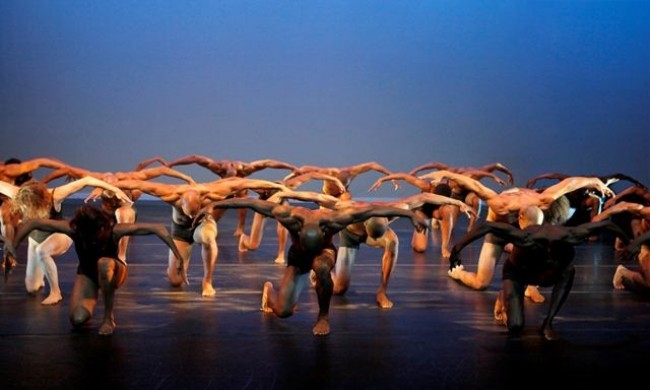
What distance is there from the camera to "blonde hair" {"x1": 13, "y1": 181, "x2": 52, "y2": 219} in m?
5.30

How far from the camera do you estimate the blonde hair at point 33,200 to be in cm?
530

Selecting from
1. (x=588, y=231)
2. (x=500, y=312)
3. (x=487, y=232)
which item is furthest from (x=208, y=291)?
(x=588, y=231)

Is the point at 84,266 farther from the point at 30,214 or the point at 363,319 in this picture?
the point at 363,319

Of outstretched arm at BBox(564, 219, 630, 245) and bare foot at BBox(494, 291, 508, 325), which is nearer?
outstretched arm at BBox(564, 219, 630, 245)

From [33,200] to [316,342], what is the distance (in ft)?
7.57

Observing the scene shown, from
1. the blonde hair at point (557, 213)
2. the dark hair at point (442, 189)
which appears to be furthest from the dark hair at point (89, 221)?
the dark hair at point (442, 189)

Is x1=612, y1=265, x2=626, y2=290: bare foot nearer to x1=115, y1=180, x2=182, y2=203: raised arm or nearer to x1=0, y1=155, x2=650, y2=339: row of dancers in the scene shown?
x1=0, y1=155, x2=650, y2=339: row of dancers

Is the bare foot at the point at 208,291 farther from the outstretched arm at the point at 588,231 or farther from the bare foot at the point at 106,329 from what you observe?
the outstretched arm at the point at 588,231

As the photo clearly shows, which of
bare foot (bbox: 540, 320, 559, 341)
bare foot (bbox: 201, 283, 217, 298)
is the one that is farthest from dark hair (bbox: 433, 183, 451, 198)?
bare foot (bbox: 540, 320, 559, 341)

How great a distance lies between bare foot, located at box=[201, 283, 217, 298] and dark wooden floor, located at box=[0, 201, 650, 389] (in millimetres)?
104

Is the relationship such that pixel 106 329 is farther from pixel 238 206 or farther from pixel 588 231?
pixel 588 231

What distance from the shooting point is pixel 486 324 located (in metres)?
5.09

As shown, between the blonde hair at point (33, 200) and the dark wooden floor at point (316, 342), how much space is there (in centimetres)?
67

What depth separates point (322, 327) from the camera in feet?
15.4
